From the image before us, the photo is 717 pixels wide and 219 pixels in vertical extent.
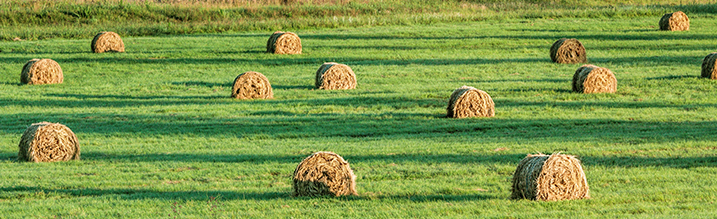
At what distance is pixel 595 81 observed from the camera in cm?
2834

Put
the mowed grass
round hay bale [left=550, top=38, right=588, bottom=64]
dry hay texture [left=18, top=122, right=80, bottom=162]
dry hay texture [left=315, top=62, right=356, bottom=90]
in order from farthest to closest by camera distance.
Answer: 1. round hay bale [left=550, top=38, right=588, bottom=64]
2. dry hay texture [left=315, top=62, right=356, bottom=90]
3. dry hay texture [left=18, top=122, right=80, bottom=162]
4. the mowed grass

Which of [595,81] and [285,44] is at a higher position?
[595,81]

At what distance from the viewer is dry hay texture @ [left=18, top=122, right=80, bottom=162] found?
1848 cm

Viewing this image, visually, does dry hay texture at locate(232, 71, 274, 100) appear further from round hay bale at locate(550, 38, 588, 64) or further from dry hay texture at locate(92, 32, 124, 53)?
dry hay texture at locate(92, 32, 124, 53)

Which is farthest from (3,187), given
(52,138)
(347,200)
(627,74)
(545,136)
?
(627,74)

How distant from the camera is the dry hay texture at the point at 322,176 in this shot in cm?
1430

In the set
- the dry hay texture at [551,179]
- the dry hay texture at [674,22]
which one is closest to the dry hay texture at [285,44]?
the dry hay texture at [674,22]

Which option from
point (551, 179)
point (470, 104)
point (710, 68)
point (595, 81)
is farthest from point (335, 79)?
point (551, 179)

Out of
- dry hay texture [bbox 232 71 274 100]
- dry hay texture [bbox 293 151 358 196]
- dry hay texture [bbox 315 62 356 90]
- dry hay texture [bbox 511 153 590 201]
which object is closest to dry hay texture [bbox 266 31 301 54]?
dry hay texture [bbox 315 62 356 90]

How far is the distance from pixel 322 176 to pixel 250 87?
48.6ft

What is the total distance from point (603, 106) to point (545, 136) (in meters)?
5.77

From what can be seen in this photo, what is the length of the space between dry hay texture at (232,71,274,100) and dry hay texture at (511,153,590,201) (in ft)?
52.7

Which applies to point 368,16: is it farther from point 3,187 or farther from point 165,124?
point 3,187

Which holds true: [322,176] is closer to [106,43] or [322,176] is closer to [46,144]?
[46,144]
